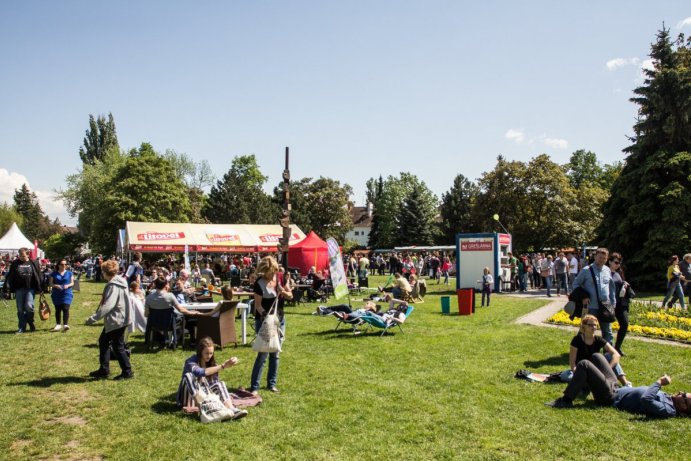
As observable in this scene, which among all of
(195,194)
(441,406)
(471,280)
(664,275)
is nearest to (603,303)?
(441,406)

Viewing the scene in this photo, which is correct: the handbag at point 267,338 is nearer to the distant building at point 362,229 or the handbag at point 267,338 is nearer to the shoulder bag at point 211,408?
the shoulder bag at point 211,408

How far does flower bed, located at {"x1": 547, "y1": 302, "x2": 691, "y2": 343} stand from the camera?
419 inches

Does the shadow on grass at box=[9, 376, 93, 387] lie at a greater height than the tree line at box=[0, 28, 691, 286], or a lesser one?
Answer: lesser

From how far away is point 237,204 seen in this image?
6384 centimetres

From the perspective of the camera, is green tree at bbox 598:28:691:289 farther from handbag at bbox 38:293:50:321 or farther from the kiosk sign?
handbag at bbox 38:293:50:321

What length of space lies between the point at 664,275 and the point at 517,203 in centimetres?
2308

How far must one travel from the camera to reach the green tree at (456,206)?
6153cm

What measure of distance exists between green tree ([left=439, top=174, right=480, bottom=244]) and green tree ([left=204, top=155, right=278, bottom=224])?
20515mm

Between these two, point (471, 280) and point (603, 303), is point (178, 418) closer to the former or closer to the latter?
point (603, 303)

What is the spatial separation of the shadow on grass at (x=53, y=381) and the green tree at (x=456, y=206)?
184 ft

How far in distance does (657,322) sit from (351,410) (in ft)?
29.8

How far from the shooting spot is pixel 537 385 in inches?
281

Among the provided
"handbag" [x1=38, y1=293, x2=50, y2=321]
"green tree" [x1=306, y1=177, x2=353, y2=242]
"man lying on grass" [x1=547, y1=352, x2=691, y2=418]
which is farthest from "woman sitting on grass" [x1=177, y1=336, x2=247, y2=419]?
"green tree" [x1=306, y1=177, x2=353, y2=242]

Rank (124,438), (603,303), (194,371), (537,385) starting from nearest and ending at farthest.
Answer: (124,438)
(194,371)
(537,385)
(603,303)
